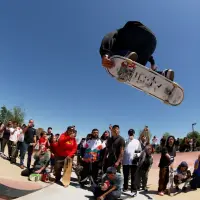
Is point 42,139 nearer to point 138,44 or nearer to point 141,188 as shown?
point 141,188

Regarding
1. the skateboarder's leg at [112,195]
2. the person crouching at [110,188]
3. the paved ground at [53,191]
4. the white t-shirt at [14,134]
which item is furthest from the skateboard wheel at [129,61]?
the white t-shirt at [14,134]

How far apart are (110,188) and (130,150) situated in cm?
141

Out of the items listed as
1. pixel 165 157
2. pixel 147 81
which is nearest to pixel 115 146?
pixel 165 157

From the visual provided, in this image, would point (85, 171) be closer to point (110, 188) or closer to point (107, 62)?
point (110, 188)

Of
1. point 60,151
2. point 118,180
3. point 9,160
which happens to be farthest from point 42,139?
point 118,180

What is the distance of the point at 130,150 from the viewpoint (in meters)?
6.58

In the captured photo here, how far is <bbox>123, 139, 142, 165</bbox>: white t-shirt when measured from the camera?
6.47 meters

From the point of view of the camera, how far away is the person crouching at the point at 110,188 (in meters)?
5.39

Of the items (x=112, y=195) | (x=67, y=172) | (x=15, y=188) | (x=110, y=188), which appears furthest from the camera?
(x=67, y=172)

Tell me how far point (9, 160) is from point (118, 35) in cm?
814

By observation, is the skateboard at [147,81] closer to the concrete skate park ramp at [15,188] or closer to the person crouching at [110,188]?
the person crouching at [110,188]

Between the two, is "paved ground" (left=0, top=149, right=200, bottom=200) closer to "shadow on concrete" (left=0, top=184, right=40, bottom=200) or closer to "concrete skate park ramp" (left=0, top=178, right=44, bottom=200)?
"concrete skate park ramp" (left=0, top=178, right=44, bottom=200)

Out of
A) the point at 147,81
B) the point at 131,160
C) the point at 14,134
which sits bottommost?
the point at 131,160

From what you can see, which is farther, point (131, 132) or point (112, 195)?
point (131, 132)
